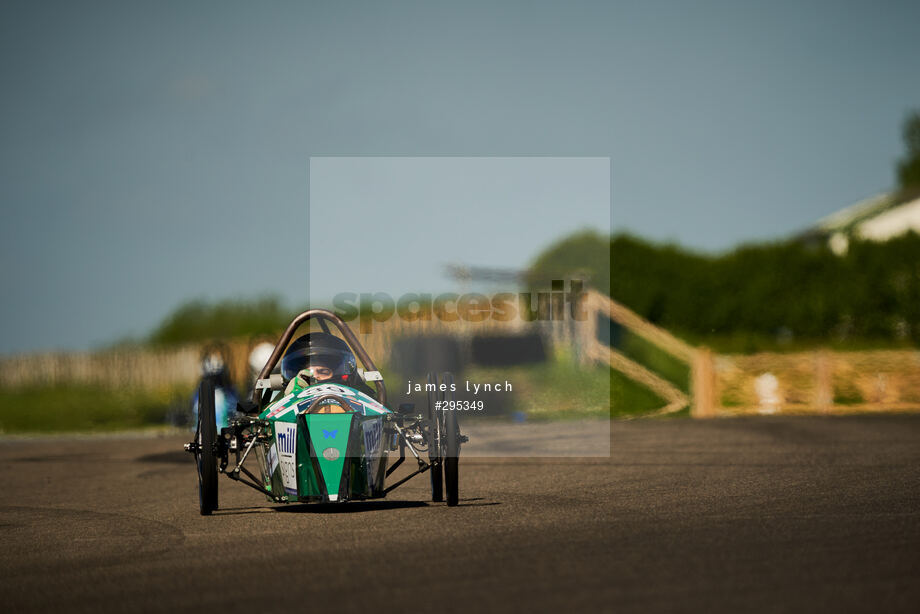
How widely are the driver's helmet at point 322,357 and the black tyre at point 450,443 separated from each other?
1.04 metres

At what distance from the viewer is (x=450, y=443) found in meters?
10.1

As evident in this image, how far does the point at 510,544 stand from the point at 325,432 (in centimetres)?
256

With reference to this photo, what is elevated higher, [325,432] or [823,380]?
[325,432]

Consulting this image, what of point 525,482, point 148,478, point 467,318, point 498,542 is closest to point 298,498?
point 498,542

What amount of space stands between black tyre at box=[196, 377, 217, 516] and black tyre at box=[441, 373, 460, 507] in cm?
185

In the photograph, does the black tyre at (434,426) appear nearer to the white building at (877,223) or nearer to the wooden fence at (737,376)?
the wooden fence at (737,376)

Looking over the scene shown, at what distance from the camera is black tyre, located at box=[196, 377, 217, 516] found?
10.3 m

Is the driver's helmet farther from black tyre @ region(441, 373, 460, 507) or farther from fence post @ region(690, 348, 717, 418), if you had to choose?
fence post @ region(690, 348, 717, 418)

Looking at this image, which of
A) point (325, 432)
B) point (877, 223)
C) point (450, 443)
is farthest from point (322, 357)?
point (877, 223)

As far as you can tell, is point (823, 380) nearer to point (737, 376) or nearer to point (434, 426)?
point (737, 376)

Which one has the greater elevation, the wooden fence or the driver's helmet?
the driver's helmet

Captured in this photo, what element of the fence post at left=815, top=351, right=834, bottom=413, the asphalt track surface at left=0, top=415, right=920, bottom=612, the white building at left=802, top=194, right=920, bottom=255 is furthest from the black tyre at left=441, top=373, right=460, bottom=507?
the white building at left=802, top=194, right=920, bottom=255

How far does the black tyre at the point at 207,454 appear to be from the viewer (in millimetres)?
10312

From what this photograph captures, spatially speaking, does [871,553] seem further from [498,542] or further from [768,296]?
[768,296]
